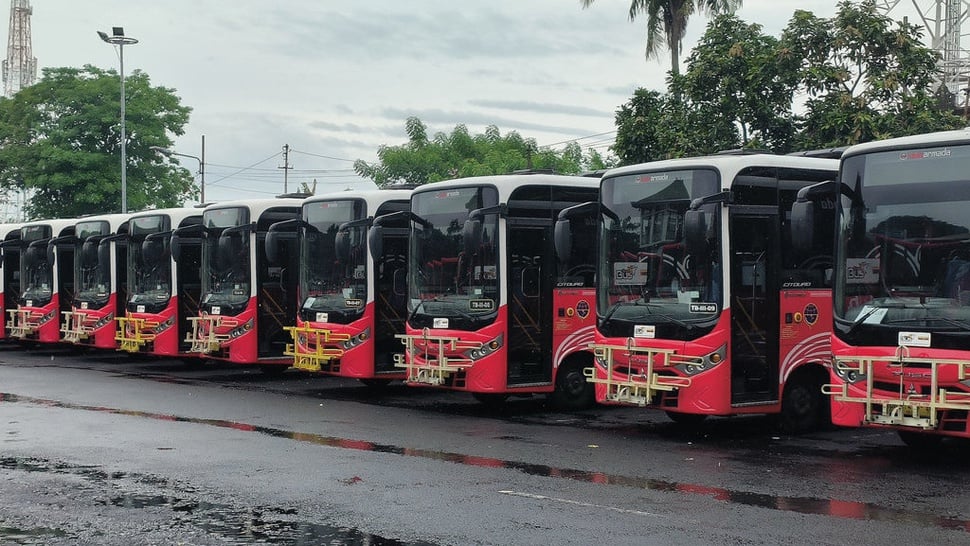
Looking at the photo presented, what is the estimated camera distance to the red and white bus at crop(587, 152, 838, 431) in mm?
13938

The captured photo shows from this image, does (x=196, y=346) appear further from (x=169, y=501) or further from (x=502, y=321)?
(x=169, y=501)

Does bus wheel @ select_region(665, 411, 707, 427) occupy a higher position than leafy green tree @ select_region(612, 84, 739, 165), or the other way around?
leafy green tree @ select_region(612, 84, 739, 165)

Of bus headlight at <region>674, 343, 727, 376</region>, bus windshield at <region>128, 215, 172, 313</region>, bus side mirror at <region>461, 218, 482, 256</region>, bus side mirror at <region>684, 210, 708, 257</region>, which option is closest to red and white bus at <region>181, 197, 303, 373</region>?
bus windshield at <region>128, 215, 172, 313</region>

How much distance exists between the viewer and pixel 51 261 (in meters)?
29.8

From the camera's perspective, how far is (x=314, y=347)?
20.1 meters

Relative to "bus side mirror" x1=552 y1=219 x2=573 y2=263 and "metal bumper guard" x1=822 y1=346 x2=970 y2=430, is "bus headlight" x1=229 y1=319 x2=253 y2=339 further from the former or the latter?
"metal bumper guard" x1=822 y1=346 x2=970 y2=430

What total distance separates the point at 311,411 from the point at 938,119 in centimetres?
1440

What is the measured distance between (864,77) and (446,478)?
17458 millimetres

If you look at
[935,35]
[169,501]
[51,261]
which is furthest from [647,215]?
[935,35]

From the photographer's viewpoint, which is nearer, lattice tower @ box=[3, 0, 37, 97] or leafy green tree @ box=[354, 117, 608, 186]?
leafy green tree @ box=[354, 117, 608, 186]

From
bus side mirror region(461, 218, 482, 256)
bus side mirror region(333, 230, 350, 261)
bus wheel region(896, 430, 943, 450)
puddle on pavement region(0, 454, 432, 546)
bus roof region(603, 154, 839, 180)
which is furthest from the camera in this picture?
bus side mirror region(333, 230, 350, 261)

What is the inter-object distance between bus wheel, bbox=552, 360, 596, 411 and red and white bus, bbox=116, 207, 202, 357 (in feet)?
32.2

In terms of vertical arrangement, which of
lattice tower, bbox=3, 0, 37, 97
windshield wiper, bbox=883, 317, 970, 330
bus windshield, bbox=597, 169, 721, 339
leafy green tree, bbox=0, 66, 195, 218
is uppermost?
lattice tower, bbox=3, 0, 37, 97

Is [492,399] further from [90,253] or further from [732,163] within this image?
[90,253]
